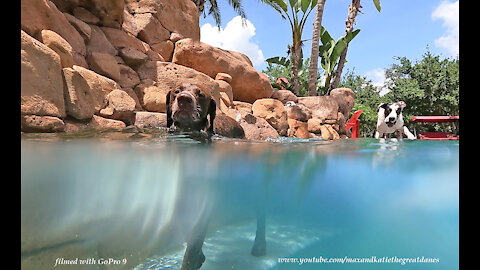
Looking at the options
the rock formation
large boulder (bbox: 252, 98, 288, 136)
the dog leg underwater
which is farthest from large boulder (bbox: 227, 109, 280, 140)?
the dog leg underwater

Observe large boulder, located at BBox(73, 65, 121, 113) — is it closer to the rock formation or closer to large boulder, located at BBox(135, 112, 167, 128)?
the rock formation

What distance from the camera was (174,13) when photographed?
1053 cm

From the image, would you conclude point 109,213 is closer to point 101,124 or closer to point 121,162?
point 121,162

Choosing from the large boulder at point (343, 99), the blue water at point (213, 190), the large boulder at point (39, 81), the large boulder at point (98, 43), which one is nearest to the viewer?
the blue water at point (213, 190)

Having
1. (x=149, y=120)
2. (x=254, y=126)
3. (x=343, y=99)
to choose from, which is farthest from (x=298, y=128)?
(x=149, y=120)

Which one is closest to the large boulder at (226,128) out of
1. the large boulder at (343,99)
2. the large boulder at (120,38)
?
the large boulder at (120,38)

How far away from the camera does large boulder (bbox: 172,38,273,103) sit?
1017cm

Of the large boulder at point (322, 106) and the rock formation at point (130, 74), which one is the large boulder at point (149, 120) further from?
the large boulder at point (322, 106)

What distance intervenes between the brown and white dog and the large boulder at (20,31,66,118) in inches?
64.1

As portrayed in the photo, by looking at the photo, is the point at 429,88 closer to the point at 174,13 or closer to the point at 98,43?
the point at 174,13

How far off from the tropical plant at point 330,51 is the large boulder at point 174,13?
929 cm

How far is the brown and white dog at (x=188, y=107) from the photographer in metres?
3.67

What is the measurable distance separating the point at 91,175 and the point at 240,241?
2872mm

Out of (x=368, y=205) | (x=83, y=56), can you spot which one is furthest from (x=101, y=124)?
(x=368, y=205)
